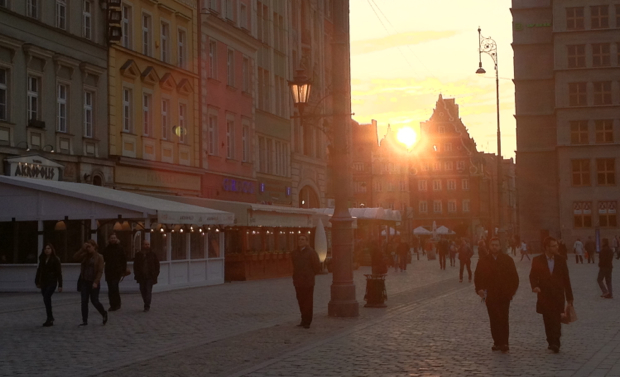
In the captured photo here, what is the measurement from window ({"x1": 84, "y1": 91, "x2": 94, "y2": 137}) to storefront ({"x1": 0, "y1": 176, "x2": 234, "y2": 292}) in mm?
3227

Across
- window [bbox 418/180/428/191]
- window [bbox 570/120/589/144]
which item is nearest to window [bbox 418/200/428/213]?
window [bbox 418/180/428/191]

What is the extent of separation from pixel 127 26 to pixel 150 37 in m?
1.74

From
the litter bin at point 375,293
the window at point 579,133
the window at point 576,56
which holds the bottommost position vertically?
the litter bin at point 375,293

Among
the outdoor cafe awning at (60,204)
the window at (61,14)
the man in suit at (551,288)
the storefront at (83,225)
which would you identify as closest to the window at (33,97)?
the window at (61,14)

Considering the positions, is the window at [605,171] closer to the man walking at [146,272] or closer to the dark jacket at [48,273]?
the man walking at [146,272]

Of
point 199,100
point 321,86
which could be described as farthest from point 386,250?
point 321,86

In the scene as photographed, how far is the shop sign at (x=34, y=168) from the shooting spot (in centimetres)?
2917

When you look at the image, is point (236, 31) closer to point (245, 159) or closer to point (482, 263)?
point (245, 159)

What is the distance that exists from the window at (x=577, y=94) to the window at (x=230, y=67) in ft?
154

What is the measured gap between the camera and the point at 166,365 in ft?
40.2

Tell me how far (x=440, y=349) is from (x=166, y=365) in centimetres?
389

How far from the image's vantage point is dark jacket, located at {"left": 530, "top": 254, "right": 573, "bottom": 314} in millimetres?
13117

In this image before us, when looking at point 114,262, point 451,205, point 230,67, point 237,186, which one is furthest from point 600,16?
point 114,262

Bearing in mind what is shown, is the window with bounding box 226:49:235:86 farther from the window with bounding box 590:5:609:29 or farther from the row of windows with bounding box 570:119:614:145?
the window with bounding box 590:5:609:29
